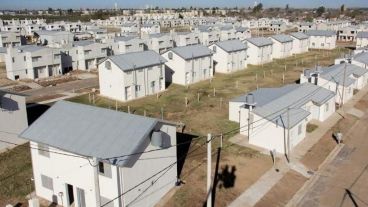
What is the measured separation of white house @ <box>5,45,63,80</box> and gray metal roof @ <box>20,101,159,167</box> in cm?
3778

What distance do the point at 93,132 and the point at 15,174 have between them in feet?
29.0

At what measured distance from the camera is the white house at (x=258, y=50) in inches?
2608

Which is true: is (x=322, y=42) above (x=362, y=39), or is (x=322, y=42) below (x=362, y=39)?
below

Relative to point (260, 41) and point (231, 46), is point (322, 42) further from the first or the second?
point (231, 46)

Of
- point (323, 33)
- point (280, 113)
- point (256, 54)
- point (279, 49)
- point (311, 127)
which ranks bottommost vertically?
point (311, 127)

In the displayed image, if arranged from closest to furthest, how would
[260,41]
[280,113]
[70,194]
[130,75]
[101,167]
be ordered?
[101,167], [70,194], [280,113], [130,75], [260,41]

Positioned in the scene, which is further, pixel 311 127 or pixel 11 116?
pixel 311 127

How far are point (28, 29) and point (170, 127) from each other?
95666mm

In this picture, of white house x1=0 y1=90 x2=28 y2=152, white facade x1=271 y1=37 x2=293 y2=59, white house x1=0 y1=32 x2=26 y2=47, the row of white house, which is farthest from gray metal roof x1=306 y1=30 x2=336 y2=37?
white house x1=0 y1=90 x2=28 y2=152

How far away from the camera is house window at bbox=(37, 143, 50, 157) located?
19477 millimetres

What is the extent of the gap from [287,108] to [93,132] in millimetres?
15444

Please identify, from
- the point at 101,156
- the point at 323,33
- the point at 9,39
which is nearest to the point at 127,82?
the point at 101,156

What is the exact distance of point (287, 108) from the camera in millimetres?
27328

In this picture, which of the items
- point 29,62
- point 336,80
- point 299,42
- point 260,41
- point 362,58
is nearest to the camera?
point 336,80
